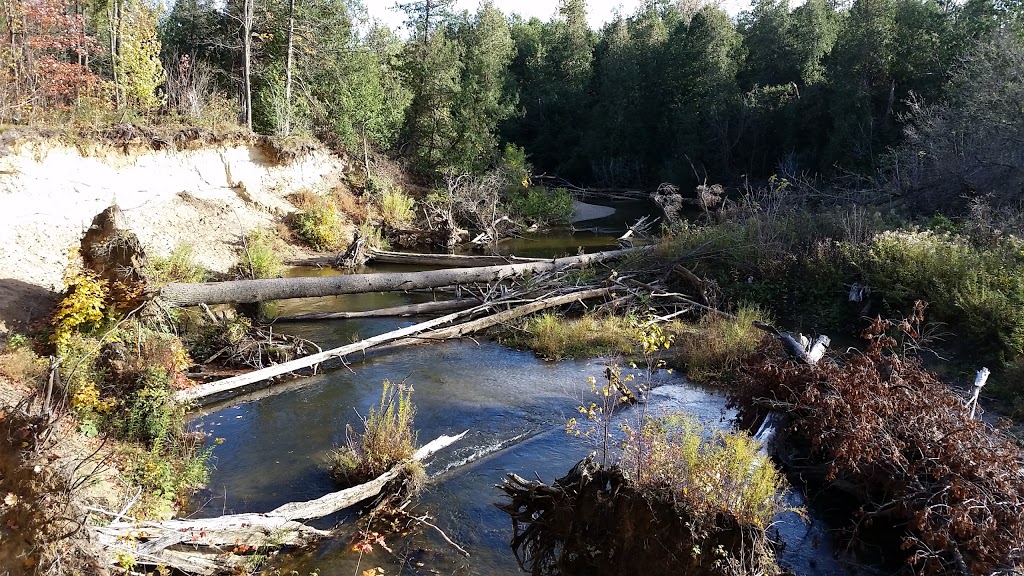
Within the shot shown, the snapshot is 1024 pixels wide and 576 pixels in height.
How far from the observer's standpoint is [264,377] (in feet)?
29.9

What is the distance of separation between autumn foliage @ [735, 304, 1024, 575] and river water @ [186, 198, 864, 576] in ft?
2.58

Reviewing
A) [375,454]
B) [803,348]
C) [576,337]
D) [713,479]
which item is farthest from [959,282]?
[375,454]

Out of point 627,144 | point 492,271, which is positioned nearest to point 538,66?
point 627,144

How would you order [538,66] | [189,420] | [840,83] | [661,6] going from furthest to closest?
[661,6] → [538,66] → [840,83] → [189,420]

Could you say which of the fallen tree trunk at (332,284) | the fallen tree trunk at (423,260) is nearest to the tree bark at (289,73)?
the fallen tree trunk at (423,260)

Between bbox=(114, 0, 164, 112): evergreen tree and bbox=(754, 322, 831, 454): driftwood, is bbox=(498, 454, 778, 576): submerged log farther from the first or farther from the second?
bbox=(114, 0, 164, 112): evergreen tree

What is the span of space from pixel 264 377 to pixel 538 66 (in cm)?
3918

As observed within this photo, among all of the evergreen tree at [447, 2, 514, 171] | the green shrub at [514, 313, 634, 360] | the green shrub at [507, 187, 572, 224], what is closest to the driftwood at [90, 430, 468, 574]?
the green shrub at [514, 313, 634, 360]

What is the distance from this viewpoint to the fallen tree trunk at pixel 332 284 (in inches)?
393

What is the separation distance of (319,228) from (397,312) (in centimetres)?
792

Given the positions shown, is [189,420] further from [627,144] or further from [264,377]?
[627,144]

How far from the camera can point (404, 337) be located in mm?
11883

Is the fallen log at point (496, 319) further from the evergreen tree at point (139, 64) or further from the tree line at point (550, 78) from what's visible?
the evergreen tree at point (139, 64)

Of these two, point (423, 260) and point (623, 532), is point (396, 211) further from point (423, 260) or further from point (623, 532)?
point (623, 532)
